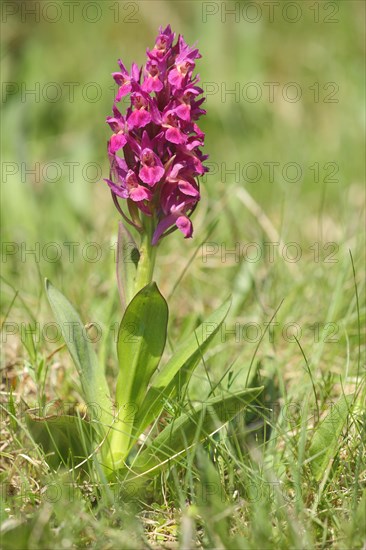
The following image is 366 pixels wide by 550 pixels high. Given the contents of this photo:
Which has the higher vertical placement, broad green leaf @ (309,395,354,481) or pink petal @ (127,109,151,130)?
pink petal @ (127,109,151,130)

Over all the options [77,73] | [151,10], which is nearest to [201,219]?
[77,73]

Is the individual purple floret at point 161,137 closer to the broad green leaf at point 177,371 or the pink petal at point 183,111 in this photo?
the pink petal at point 183,111

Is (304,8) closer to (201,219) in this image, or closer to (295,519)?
(201,219)

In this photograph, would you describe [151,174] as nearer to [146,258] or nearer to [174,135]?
[174,135]

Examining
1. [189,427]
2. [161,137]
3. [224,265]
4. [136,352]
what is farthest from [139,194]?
[224,265]

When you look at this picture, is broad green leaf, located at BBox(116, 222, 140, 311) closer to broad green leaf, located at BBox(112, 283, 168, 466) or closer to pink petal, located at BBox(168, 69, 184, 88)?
broad green leaf, located at BBox(112, 283, 168, 466)

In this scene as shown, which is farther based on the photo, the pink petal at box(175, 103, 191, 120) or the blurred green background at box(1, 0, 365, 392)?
the blurred green background at box(1, 0, 365, 392)

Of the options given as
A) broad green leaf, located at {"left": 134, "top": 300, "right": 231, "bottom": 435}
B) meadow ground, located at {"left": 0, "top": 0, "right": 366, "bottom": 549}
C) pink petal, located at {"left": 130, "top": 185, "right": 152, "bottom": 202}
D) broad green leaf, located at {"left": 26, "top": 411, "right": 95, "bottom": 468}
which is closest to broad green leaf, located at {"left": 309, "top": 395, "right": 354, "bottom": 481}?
meadow ground, located at {"left": 0, "top": 0, "right": 366, "bottom": 549}
